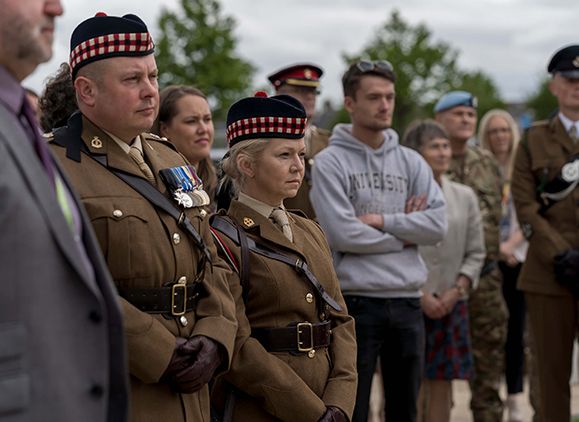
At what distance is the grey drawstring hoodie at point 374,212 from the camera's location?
556 cm

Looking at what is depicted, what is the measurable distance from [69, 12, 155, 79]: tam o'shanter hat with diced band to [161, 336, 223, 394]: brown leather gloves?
3.28 feet

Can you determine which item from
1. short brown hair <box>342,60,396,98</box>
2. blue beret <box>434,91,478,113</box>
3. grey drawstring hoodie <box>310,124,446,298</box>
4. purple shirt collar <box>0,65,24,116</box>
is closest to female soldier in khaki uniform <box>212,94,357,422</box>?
grey drawstring hoodie <box>310,124,446,298</box>

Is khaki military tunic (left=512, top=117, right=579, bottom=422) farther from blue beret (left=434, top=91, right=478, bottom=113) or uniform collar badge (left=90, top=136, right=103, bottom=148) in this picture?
uniform collar badge (left=90, top=136, right=103, bottom=148)

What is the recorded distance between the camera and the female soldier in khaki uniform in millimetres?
3867

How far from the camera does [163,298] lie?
3367mm

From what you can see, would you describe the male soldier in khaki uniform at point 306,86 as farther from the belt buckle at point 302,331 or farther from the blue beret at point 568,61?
the belt buckle at point 302,331

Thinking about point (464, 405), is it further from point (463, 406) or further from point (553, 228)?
point (553, 228)

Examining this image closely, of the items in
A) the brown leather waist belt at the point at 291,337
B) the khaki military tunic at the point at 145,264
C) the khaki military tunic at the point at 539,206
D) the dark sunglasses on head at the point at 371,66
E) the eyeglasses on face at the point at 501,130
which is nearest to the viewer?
the khaki military tunic at the point at 145,264

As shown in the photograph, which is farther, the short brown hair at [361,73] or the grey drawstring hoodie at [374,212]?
the short brown hair at [361,73]

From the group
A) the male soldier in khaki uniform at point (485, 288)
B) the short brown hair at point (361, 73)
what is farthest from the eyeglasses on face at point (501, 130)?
the short brown hair at point (361, 73)

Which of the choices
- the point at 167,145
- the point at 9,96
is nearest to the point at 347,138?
the point at 167,145

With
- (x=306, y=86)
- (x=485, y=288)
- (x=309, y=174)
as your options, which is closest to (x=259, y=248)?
(x=309, y=174)

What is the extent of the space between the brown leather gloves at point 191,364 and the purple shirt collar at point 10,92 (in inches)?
47.1

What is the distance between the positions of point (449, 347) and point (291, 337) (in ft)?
9.37
